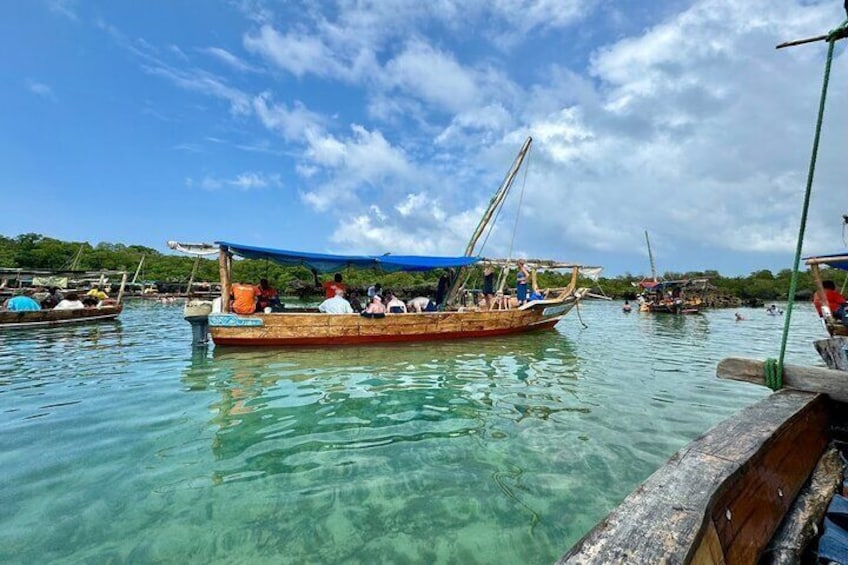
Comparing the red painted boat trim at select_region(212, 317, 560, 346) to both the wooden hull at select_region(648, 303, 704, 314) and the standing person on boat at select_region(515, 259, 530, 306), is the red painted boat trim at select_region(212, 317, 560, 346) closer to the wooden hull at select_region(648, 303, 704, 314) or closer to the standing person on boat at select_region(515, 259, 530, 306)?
the standing person on boat at select_region(515, 259, 530, 306)

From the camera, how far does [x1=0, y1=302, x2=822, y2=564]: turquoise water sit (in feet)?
9.18

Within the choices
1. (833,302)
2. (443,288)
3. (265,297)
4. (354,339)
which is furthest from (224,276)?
(833,302)

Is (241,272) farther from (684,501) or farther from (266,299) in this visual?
(684,501)

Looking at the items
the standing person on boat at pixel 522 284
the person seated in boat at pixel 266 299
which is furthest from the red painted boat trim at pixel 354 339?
the standing person on boat at pixel 522 284

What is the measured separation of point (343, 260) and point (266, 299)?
2.43m

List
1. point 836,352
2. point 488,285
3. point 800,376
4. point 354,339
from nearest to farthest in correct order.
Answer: point 800,376 < point 836,352 < point 354,339 < point 488,285

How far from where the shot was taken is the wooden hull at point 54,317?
47.1ft

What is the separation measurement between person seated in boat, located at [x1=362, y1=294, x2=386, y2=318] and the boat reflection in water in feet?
3.72

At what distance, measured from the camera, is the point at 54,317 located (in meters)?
15.8

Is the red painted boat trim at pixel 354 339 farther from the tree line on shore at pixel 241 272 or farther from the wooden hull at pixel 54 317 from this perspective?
the tree line on shore at pixel 241 272

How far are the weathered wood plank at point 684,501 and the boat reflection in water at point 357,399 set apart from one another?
8.69 feet

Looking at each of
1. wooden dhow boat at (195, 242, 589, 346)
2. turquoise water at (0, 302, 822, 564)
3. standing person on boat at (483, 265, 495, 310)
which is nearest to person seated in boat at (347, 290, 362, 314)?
wooden dhow boat at (195, 242, 589, 346)

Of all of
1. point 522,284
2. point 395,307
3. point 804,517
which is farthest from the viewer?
point 522,284

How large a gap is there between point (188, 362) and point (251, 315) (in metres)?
1.78
